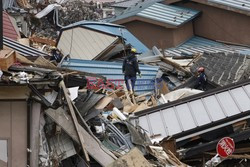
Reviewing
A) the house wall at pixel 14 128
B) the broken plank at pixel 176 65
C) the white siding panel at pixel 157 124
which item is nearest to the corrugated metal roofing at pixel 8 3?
the broken plank at pixel 176 65

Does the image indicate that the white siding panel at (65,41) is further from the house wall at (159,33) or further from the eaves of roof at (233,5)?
the eaves of roof at (233,5)

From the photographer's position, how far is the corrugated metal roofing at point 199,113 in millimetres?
8922

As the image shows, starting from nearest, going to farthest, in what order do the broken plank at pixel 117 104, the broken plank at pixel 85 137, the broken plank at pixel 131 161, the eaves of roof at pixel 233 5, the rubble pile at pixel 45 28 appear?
the broken plank at pixel 131 161 < the broken plank at pixel 85 137 < the broken plank at pixel 117 104 < the rubble pile at pixel 45 28 < the eaves of roof at pixel 233 5

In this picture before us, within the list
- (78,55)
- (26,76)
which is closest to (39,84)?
(26,76)

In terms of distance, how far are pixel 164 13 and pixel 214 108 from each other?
16724mm

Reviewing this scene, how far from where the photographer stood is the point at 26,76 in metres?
6.18

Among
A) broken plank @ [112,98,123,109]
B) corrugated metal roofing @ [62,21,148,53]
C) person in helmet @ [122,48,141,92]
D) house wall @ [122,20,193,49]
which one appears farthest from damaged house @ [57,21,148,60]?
house wall @ [122,20,193,49]

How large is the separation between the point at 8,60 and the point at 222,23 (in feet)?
68.5

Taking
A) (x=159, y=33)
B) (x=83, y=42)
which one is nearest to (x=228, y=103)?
(x=83, y=42)

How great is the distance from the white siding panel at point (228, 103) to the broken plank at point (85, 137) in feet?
9.64

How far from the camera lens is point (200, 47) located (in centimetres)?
2453

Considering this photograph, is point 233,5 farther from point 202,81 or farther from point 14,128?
point 14,128

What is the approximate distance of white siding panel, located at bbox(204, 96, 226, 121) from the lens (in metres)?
9.08

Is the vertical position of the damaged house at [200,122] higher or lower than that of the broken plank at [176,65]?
higher
